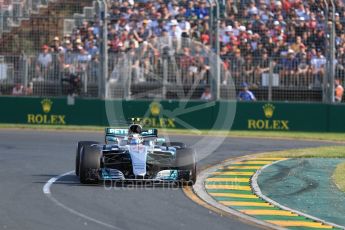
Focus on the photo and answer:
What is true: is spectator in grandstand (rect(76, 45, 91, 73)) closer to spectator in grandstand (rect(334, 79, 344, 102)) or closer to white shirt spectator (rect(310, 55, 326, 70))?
white shirt spectator (rect(310, 55, 326, 70))

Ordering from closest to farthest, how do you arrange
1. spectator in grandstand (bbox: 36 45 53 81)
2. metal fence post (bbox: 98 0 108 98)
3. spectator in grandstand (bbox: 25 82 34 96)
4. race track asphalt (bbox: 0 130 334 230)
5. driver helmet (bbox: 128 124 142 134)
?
race track asphalt (bbox: 0 130 334 230)
driver helmet (bbox: 128 124 142 134)
metal fence post (bbox: 98 0 108 98)
spectator in grandstand (bbox: 36 45 53 81)
spectator in grandstand (bbox: 25 82 34 96)

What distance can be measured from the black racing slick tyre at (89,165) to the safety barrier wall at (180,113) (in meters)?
13.2

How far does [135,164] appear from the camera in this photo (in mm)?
15484

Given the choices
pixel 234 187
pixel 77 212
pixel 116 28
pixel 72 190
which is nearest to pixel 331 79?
pixel 116 28

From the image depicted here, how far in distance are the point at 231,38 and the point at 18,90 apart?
7149mm

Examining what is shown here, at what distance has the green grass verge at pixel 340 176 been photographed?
16.0 m

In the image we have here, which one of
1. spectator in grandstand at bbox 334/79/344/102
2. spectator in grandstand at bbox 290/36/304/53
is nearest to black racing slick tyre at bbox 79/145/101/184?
spectator in grandstand at bbox 290/36/304/53

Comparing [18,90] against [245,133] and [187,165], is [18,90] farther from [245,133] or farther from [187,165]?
[187,165]

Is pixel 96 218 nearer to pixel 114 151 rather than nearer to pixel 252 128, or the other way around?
pixel 114 151

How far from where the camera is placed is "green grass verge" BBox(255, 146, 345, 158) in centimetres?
2170

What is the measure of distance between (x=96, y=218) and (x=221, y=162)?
8.47 metres

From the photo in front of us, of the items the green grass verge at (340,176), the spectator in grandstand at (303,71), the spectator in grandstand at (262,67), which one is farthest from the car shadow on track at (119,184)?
the spectator in grandstand at (303,71)

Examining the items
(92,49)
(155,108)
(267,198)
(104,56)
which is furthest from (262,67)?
(267,198)

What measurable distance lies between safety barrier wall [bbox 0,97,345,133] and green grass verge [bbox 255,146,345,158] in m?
5.35
